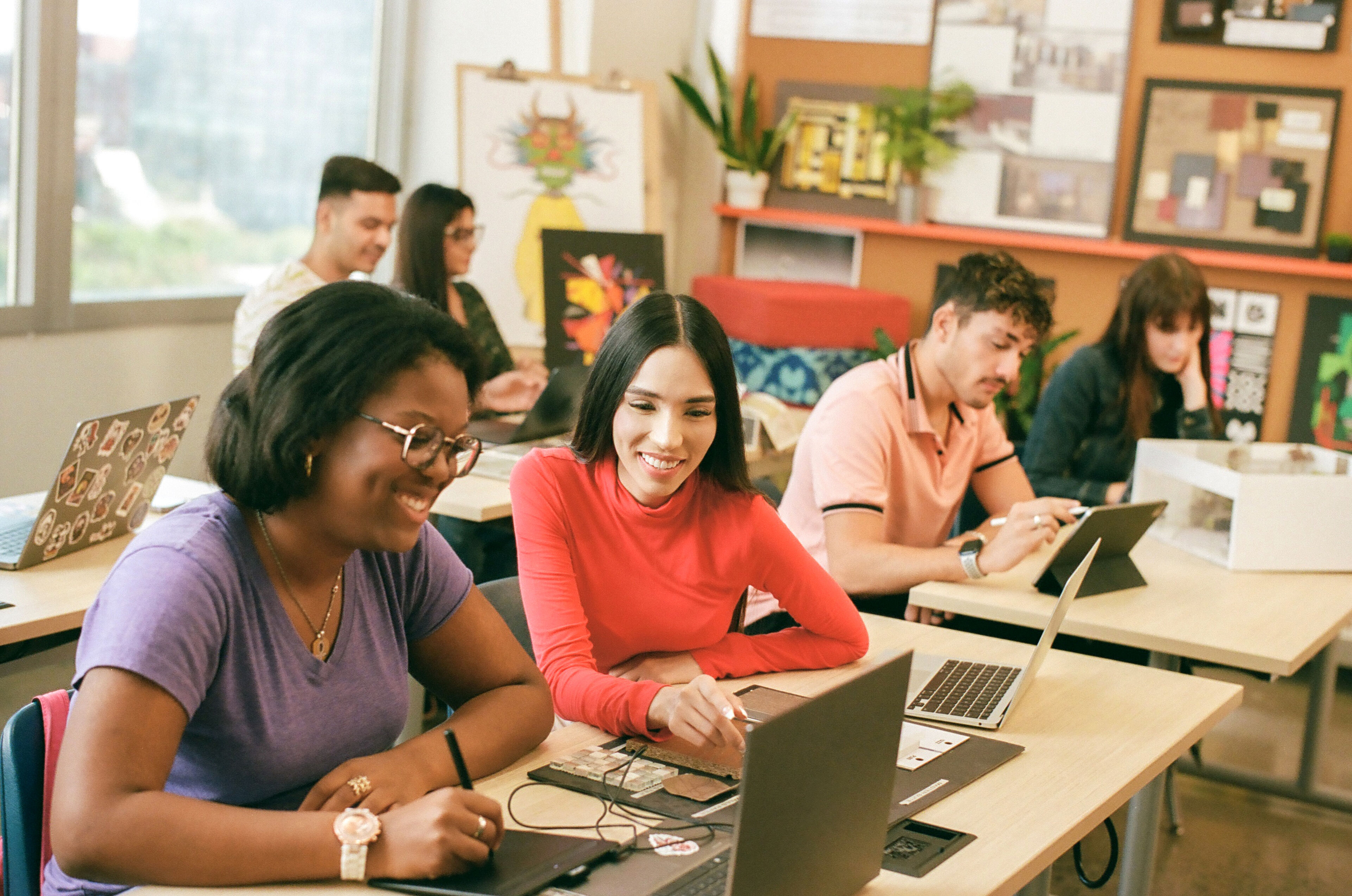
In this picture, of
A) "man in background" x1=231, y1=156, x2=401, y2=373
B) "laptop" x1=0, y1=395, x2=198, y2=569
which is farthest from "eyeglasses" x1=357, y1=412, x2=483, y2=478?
"man in background" x1=231, y1=156, x2=401, y2=373

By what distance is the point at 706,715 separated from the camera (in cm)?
155

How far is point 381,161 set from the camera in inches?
201

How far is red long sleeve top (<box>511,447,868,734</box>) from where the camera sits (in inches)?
75.9

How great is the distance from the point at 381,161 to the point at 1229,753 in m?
3.57

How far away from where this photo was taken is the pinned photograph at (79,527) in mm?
2293

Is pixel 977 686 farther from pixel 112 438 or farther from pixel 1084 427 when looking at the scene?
pixel 1084 427

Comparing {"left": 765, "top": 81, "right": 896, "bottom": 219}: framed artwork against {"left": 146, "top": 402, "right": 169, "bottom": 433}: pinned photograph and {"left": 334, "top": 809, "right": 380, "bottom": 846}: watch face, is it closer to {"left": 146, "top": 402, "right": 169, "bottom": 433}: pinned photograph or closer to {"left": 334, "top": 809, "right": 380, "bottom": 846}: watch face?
{"left": 146, "top": 402, "right": 169, "bottom": 433}: pinned photograph

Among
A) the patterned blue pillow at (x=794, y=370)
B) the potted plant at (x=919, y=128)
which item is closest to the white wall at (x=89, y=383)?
the patterned blue pillow at (x=794, y=370)

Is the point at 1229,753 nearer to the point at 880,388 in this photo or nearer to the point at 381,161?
the point at 880,388

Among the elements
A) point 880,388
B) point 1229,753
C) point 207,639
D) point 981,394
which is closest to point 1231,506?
point 981,394

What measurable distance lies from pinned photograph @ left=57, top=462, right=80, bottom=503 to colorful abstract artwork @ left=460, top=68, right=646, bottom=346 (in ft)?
7.84

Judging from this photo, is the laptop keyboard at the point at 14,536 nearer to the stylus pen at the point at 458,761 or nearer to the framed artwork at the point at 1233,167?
the stylus pen at the point at 458,761

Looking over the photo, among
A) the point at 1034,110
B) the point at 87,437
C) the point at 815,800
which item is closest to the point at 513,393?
the point at 87,437

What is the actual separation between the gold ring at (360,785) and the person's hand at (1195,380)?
289 cm
